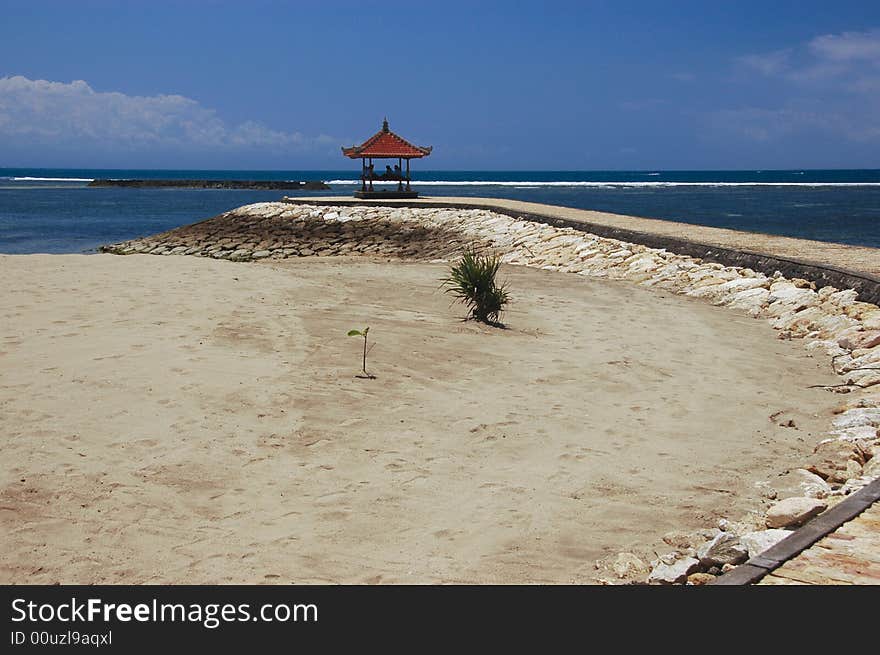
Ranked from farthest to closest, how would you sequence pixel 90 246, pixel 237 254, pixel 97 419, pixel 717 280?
pixel 90 246 → pixel 237 254 → pixel 717 280 → pixel 97 419

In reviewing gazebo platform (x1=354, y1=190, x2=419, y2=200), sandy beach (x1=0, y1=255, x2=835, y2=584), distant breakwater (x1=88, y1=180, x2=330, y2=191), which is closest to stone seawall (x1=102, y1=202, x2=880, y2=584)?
sandy beach (x1=0, y1=255, x2=835, y2=584)

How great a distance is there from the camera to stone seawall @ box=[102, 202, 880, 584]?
432 cm

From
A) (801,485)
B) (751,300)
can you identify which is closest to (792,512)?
(801,485)

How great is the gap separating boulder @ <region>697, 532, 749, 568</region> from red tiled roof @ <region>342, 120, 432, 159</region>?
24.8m

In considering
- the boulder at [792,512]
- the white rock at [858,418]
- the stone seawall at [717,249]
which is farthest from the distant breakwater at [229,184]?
the boulder at [792,512]

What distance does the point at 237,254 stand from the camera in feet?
73.9

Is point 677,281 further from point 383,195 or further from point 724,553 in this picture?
point 383,195

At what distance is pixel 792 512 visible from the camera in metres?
4.35

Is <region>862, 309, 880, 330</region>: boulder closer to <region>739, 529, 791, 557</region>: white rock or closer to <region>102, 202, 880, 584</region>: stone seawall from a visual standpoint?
<region>102, 202, 880, 584</region>: stone seawall

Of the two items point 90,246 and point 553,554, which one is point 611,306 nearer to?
point 553,554

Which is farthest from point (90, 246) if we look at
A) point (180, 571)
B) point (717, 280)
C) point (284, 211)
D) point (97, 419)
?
point (180, 571)

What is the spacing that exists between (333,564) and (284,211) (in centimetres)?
2351

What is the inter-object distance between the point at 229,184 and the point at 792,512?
7744 centimetres

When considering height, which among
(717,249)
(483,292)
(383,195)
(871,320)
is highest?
(383,195)
